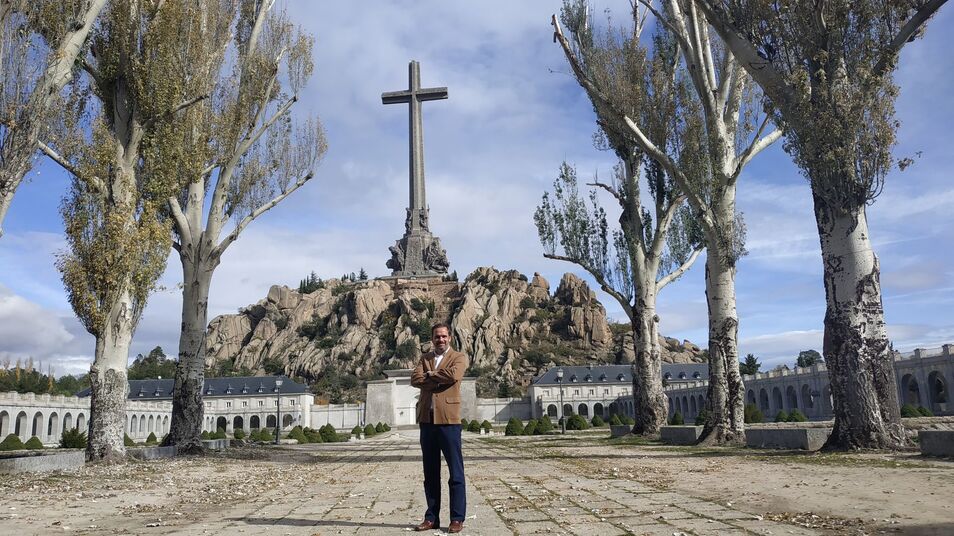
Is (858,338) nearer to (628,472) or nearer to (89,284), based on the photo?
(628,472)

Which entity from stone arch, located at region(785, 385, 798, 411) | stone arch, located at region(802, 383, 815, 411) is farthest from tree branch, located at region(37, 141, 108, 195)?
stone arch, located at region(785, 385, 798, 411)

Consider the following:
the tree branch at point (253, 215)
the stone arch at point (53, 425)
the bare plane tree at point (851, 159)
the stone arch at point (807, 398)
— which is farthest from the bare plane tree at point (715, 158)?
the stone arch at point (53, 425)

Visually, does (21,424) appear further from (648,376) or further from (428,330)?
(428,330)

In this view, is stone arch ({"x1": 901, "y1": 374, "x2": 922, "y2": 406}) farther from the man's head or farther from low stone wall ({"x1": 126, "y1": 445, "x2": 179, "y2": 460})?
the man's head

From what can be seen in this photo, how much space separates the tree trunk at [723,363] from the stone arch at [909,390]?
35.9 m

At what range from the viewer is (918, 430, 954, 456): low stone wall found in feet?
31.7

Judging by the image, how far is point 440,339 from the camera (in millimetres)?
5766

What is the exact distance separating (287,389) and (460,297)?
3693cm

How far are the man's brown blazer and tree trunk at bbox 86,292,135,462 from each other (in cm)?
1068

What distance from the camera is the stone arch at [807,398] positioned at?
2030 inches

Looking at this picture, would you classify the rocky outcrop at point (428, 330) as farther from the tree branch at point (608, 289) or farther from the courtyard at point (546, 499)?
the courtyard at point (546, 499)

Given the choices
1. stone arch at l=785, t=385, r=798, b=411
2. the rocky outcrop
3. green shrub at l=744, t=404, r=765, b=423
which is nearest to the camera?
green shrub at l=744, t=404, r=765, b=423

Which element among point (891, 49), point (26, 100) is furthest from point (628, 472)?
point (26, 100)

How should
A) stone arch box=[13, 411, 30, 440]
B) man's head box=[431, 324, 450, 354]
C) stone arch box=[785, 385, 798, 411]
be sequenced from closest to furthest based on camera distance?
man's head box=[431, 324, 450, 354], stone arch box=[13, 411, 30, 440], stone arch box=[785, 385, 798, 411]
